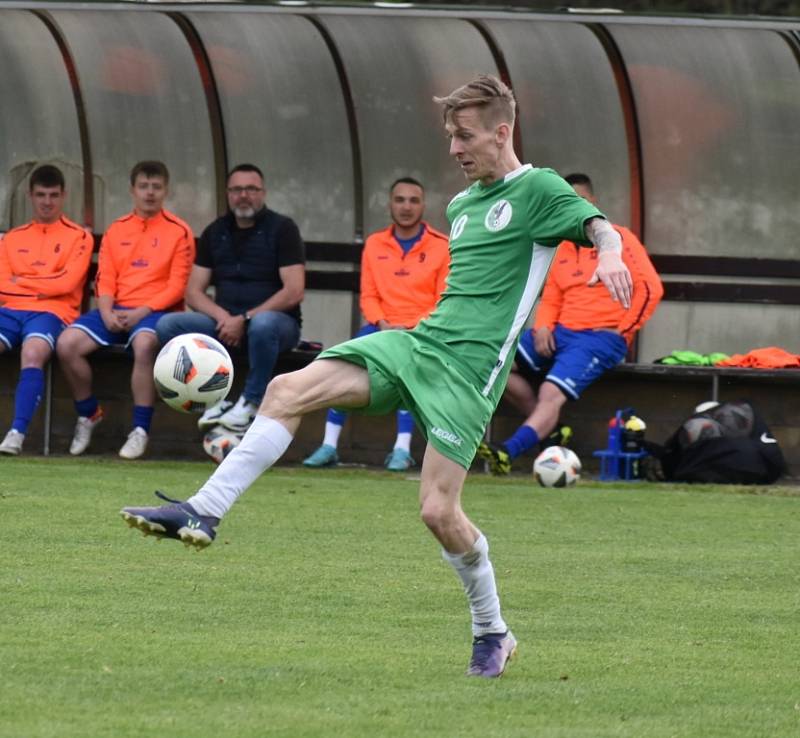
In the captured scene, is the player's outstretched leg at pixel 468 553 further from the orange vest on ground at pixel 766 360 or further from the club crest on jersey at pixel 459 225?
the orange vest on ground at pixel 766 360

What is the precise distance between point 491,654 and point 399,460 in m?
7.03

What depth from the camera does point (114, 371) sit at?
13430 millimetres

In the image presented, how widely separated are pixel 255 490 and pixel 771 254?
18.7 feet

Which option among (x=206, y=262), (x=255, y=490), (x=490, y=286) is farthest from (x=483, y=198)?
(x=206, y=262)

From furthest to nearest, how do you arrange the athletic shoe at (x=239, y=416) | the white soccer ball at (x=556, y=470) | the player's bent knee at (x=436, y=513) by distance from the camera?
the athletic shoe at (x=239, y=416) < the white soccer ball at (x=556, y=470) < the player's bent knee at (x=436, y=513)

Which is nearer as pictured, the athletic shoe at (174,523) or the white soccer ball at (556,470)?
the athletic shoe at (174,523)

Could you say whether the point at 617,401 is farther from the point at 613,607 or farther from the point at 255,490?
the point at 613,607

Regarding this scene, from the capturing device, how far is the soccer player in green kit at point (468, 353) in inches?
219

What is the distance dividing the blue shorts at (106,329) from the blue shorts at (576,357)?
2.57 meters

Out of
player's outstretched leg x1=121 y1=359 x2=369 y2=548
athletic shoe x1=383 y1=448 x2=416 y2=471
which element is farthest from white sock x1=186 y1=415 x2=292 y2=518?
athletic shoe x1=383 y1=448 x2=416 y2=471

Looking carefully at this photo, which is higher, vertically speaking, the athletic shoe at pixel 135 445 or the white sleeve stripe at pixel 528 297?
the white sleeve stripe at pixel 528 297

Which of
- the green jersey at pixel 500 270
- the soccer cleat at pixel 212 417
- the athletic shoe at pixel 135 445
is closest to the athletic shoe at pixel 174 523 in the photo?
the green jersey at pixel 500 270

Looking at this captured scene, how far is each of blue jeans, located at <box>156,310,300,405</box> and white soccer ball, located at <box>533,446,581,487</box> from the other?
1.97 m

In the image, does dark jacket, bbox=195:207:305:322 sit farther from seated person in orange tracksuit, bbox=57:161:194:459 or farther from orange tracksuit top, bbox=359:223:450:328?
orange tracksuit top, bbox=359:223:450:328
